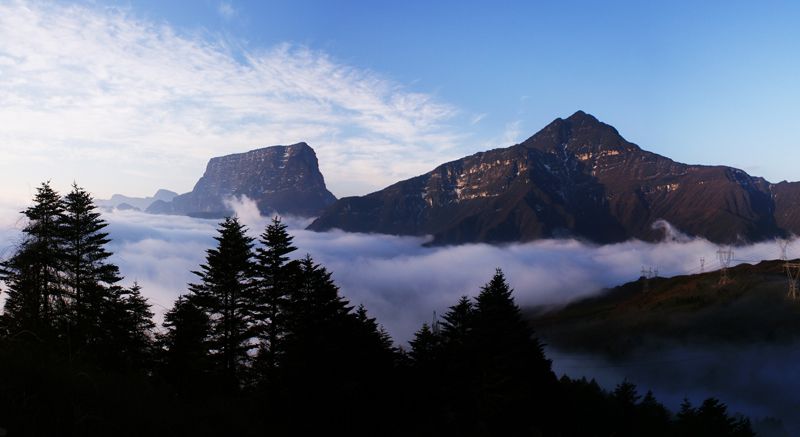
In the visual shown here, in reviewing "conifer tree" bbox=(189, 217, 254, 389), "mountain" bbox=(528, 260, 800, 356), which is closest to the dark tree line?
"conifer tree" bbox=(189, 217, 254, 389)

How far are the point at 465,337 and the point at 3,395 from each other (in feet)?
85.0

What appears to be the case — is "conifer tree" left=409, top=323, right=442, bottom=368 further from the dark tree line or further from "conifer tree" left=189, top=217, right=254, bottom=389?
"conifer tree" left=189, top=217, right=254, bottom=389

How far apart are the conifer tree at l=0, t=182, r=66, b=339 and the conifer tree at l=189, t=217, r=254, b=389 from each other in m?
7.25

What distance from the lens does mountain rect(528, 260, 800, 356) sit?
12406cm

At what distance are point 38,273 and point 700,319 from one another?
15533 centimetres

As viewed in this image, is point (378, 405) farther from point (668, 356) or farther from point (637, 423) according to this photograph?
point (668, 356)

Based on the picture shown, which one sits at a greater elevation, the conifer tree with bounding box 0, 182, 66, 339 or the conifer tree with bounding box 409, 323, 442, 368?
the conifer tree with bounding box 0, 182, 66, 339

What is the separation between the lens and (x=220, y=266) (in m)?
27.1

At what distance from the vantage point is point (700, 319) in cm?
13612

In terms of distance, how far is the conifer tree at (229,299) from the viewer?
2652 cm

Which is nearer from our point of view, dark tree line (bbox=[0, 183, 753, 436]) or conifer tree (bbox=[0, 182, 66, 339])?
conifer tree (bbox=[0, 182, 66, 339])

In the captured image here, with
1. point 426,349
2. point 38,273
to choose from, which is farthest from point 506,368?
point 38,273

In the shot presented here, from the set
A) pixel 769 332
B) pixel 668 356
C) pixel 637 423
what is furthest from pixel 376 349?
pixel 769 332

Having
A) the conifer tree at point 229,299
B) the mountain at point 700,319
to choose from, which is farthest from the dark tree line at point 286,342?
the mountain at point 700,319
